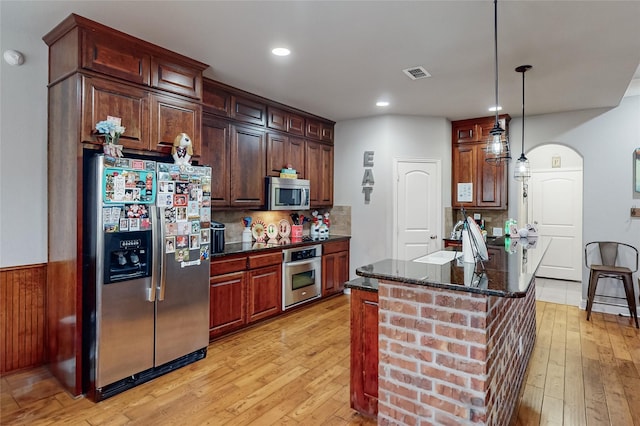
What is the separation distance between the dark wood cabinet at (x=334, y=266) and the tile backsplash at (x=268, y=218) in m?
0.31

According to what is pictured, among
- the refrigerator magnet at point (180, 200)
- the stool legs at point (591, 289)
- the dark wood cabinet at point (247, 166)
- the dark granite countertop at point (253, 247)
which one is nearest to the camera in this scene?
the refrigerator magnet at point (180, 200)

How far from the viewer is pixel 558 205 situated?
6391 mm

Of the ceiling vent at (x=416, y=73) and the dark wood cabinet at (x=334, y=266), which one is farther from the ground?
the ceiling vent at (x=416, y=73)

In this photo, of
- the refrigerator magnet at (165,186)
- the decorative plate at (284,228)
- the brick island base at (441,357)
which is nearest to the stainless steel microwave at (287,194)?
the decorative plate at (284,228)

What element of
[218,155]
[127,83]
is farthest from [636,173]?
[127,83]

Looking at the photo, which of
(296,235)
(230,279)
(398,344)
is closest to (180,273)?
(230,279)

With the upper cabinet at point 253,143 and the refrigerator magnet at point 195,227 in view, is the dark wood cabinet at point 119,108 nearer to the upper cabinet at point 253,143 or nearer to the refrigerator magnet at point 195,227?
the refrigerator magnet at point 195,227

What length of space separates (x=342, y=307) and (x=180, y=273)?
7.96ft

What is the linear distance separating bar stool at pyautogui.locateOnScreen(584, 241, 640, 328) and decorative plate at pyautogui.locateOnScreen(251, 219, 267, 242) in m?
3.99

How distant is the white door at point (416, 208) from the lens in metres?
5.12

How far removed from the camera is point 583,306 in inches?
184

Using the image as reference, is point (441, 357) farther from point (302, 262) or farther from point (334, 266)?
point (334, 266)

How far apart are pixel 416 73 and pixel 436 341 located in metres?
2.57

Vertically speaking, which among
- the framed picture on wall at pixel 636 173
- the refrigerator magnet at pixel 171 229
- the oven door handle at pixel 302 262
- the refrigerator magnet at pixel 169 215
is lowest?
the oven door handle at pixel 302 262
